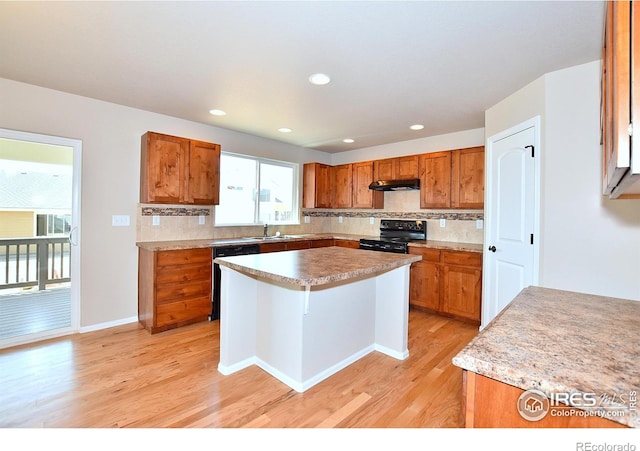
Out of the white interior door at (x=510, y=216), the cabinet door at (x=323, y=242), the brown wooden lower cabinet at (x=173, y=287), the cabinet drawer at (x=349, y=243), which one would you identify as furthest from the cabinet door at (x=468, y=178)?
the brown wooden lower cabinet at (x=173, y=287)

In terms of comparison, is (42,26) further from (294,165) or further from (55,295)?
(294,165)

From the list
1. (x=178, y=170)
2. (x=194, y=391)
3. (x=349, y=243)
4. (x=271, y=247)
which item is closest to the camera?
(x=194, y=391)

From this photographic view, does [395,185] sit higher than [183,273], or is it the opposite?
[395,185]

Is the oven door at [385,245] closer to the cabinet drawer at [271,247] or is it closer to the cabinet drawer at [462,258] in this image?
the cabinet drawer at [462,258]

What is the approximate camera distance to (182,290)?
333 centimetres

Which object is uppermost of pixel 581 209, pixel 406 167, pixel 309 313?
pixel 406 167

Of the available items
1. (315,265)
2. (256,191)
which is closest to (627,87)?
(315,265)

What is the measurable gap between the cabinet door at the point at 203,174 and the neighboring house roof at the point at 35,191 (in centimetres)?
114

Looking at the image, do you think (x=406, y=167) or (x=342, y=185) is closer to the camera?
(x=406, y=167)

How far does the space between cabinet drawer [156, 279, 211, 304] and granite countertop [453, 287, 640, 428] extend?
10.1 ft

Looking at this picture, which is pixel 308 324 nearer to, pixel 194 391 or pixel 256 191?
pixel 194 391

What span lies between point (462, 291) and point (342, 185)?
8.57 ft

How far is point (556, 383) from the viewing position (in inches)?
27.5
